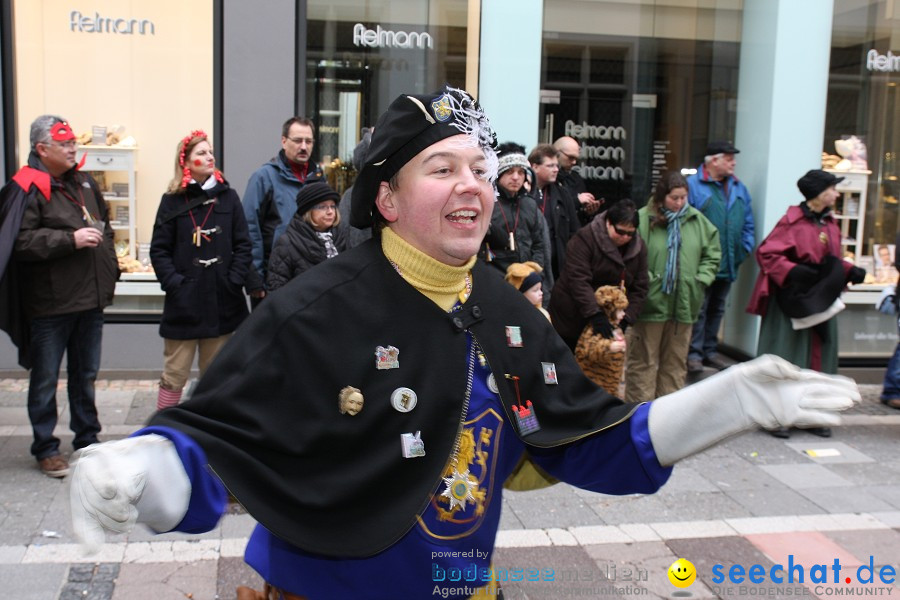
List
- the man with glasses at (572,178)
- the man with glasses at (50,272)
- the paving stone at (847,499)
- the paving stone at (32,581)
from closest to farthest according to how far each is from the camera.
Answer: the paving stone at (32,581) < the man with glasses at (50,272) < the paving stone at (847,499) < the man with glasses at (572,178)

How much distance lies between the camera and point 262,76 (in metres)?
8.29

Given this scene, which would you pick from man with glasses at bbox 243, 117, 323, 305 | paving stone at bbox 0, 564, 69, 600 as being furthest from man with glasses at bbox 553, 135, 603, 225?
paving stone at bbox 0, 564, 69, 600

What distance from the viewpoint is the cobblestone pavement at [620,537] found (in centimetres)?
457

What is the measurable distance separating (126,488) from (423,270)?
95 cm

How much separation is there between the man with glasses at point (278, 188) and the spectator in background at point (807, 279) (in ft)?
12.0

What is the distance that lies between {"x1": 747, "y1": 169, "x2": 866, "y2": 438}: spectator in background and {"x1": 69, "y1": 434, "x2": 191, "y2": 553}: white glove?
618 cm

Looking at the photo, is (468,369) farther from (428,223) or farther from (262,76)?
(262,76)

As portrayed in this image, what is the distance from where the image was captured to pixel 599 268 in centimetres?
706

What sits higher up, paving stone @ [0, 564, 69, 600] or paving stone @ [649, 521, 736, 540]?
paving stone @ [0, 564, 69, 600]

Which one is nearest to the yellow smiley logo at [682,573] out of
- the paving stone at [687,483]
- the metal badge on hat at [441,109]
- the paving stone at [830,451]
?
the paving stone at [687,483]

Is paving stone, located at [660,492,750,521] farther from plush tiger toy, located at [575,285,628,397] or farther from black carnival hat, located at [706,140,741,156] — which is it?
black carnival hat, located at [706,140,741,156]

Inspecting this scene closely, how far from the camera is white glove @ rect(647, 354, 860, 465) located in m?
2.17

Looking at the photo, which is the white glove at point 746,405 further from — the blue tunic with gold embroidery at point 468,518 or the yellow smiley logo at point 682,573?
the yellow smiley logo at point 682,573

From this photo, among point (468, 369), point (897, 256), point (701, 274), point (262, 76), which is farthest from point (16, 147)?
point (897, 256)
